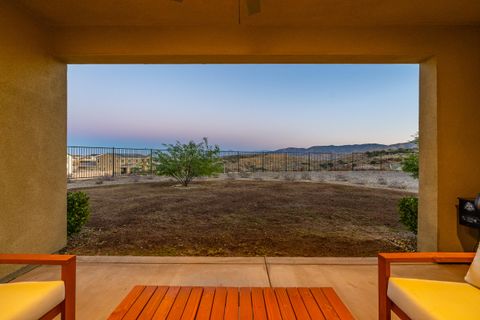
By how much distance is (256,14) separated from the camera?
104 inches

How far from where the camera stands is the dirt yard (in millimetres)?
3801

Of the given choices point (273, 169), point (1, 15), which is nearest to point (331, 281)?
point (1, 15)

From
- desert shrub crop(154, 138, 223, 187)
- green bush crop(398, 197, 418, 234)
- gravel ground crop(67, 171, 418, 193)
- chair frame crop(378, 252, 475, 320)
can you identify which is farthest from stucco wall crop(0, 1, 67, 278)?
gravel ground crop(67, 171, 418, 193)

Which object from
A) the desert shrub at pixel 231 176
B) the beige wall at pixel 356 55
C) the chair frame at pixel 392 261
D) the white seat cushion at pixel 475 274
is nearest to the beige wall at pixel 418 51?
the beige wall at pixel 356 55

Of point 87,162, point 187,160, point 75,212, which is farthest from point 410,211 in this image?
point 87,162

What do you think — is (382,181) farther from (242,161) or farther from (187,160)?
(187,160)

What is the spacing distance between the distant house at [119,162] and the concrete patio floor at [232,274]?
9.45 metres

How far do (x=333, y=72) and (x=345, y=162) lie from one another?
22.3 feet

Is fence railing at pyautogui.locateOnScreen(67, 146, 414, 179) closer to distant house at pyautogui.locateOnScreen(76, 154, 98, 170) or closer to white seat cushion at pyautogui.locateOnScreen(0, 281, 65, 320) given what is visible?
distant house at pyautogui.locateOnScreen(76, 154, 98, 170)

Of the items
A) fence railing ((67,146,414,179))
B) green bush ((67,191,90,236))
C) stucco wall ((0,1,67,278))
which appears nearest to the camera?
stucco wall ((0,1,67,278))

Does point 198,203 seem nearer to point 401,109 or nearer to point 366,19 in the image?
point 366,19

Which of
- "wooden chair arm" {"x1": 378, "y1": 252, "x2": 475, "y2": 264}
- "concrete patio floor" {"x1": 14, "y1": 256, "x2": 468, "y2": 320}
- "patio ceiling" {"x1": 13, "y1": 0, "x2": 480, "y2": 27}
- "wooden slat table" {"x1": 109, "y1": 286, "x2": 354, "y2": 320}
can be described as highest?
"patio ceiling" {"x1": 13, "y1": 0, "x2": 480, "y2": 27}

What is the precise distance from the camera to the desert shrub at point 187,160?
9.09 meters

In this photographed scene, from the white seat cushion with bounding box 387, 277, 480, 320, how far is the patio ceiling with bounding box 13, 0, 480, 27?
2.44m
